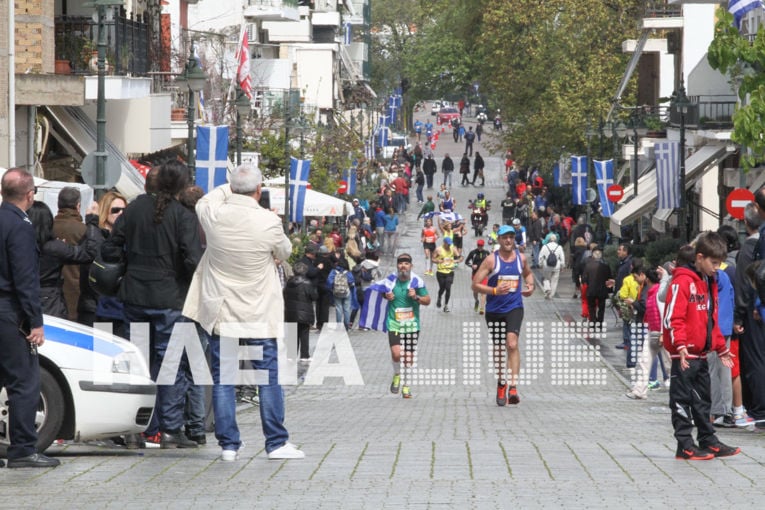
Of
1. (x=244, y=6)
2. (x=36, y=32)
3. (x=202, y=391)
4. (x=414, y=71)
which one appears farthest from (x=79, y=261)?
(x=414, y=71)

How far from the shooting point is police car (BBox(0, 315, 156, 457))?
10.9m

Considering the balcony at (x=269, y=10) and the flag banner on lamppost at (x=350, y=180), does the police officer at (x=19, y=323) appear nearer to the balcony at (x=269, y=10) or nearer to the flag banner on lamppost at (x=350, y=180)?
the flag banner on lamppost at (x=350, y=180)

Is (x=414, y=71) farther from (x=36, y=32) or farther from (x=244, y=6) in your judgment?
(x=36, y=32)

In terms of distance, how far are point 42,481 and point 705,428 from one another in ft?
14.2

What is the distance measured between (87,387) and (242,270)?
4.63 ft

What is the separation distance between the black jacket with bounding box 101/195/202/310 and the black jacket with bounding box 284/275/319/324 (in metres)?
14.4

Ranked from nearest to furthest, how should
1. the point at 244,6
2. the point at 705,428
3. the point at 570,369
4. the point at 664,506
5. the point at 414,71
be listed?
the point at 664,506 → the point at 705,428 → the point at 570,369 → the point at 244,6 → the point at 414,71

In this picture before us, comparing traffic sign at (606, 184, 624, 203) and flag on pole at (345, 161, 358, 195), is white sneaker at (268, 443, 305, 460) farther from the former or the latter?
flag on pole at (345, 161, 358, 195)

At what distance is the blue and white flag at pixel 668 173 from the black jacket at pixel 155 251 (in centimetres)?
2519

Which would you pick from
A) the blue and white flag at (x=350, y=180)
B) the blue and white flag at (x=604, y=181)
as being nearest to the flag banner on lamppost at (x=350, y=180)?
the blue and white flag at (x=350, y=180)

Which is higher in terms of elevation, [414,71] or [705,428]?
[414,71]

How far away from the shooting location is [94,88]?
3080 centimetres

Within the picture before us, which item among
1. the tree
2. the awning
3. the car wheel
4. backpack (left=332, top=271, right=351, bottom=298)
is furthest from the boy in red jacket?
the awning

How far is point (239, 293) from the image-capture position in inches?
407
